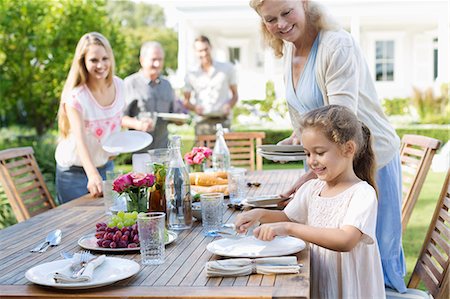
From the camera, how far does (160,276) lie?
6.77ft

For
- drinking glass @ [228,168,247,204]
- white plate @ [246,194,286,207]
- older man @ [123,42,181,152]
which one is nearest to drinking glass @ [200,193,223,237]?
white plate @ [246,194,286,207]

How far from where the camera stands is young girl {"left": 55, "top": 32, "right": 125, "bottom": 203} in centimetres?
388

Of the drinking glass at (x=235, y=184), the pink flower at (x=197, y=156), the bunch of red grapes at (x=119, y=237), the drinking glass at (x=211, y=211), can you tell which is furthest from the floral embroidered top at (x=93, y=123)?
the bunch of red grapes at (x=119, y=237)

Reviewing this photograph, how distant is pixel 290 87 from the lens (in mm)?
3066

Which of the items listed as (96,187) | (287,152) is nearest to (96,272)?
(287,152)

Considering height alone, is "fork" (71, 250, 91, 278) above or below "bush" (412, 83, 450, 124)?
above

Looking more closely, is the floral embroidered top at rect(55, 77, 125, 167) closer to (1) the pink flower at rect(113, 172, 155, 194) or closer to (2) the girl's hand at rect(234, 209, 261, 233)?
(1) the pink flower at rect(113, 172, 155, 194)

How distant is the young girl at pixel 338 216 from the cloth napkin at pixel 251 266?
0.11 meters

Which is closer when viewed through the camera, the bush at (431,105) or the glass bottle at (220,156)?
the glass bottle at (220,156)

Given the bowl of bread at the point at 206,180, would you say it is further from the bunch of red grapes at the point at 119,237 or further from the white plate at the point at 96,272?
the white plate at the point at 96,272

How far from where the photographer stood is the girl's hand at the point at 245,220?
2.33 metres

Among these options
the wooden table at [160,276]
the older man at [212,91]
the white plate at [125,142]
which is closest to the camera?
the wooden table at [160,276]

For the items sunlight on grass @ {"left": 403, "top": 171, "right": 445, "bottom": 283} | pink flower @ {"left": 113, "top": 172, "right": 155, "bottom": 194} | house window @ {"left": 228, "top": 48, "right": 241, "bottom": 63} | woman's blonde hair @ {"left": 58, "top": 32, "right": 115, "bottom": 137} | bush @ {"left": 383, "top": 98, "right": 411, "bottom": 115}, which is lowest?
sunlight on grass @ {"left": 403, "top": 171, "right": 445, "bottom": 283}

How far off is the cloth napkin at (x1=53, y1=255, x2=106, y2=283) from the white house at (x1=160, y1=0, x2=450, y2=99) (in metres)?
12.5
